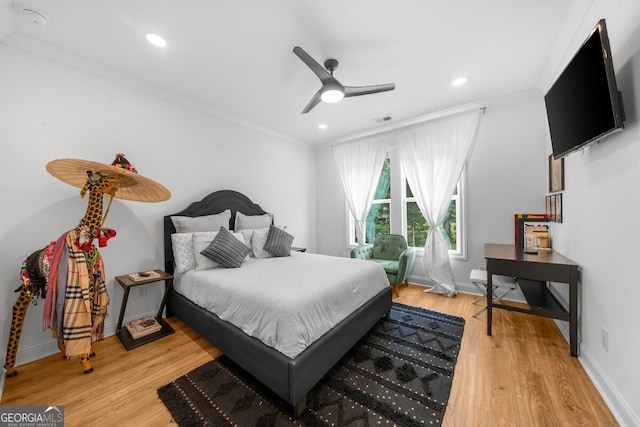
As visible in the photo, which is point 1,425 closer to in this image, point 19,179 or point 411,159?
point 19,179

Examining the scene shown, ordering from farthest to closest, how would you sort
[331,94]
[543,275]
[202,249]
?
[202,249] → [331,94] → [543,275]

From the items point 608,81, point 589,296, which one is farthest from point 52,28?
point 589,296

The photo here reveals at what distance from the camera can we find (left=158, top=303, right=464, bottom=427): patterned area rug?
141 cm

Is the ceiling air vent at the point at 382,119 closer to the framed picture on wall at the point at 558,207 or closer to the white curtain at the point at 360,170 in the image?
the white curtain at the point at 360,170

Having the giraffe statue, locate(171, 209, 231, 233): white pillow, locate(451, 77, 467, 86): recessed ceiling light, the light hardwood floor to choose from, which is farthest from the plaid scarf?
locate(451, 77, 467, 86): recessed ceiling light

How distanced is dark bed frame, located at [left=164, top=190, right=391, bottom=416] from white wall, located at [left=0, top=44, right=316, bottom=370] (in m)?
0.37

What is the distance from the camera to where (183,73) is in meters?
2.52

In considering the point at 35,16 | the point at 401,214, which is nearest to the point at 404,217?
the point at 401,214

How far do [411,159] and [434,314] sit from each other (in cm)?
231

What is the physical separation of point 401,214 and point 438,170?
926mm

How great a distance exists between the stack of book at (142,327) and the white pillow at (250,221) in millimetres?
1392

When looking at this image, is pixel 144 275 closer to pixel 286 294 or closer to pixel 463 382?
pixel 286 294

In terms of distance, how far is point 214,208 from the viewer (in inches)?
127

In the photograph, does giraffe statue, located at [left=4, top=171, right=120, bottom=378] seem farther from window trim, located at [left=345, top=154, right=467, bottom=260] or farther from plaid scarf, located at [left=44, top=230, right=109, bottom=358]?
window trim, located at [left=345, top=154, right=467, bottom=260]
